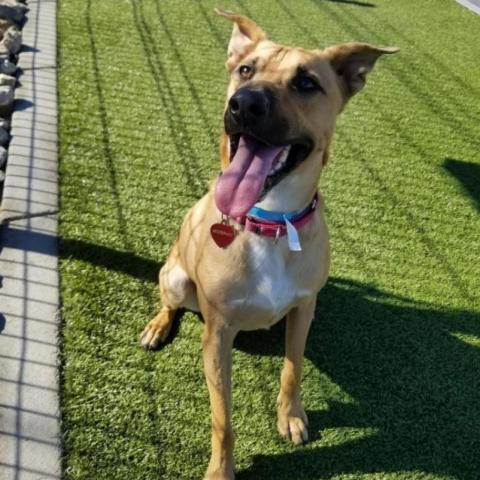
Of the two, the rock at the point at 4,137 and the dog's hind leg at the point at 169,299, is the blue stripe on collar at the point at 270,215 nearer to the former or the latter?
the dog's hind leg at the point at 169,299

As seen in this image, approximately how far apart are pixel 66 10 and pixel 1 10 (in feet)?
2.79

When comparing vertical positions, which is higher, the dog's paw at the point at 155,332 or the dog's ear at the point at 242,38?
the dog's ear at the point at 242,38

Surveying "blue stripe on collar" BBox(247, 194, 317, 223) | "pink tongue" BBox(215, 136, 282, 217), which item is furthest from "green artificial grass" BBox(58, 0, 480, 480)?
"pink tongue" BBox(215, 136, 282, 217)

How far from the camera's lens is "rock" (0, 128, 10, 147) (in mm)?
4864

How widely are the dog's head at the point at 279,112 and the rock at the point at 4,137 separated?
2.78 metres

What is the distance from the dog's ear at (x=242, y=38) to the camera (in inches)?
113

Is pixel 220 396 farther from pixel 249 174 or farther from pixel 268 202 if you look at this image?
pixel 249 174

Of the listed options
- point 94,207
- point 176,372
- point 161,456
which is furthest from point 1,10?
point 161,456

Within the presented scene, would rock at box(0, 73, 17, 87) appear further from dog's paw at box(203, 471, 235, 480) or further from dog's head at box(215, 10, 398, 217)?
dog's paw at box(203, 471, 235, 480)

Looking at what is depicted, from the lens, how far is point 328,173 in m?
5.14

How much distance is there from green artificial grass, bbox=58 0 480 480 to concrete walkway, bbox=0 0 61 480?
94 mm

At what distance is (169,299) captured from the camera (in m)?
3.27

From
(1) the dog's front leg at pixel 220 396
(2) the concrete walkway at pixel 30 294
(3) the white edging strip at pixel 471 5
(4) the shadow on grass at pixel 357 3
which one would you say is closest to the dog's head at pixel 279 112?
(1) the dog's front leg at pixel 220 396

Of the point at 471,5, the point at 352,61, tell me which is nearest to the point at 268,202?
the point at 352,61
